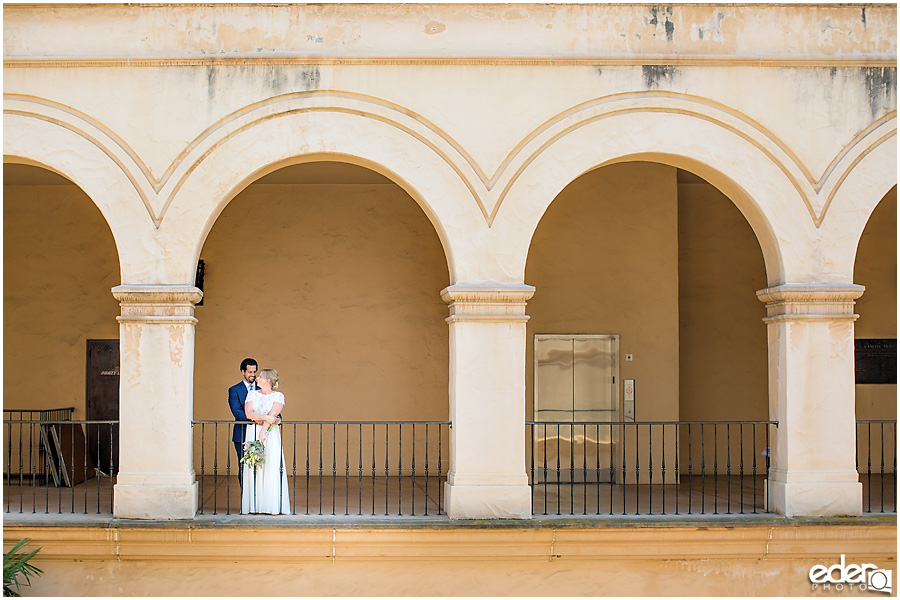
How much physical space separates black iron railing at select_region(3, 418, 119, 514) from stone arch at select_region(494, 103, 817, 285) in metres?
4.63

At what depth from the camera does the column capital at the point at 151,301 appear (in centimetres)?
810

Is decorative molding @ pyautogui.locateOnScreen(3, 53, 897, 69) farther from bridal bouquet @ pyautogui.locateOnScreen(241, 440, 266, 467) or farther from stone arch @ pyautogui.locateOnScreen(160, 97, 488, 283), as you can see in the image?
bridal bouquet @ pyautogui.locateOnScreen(241, 440, 266, 467)

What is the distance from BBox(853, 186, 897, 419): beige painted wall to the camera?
11.9 m

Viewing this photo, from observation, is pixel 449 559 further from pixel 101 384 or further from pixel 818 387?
pixel 101 384

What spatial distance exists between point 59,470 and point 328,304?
11.9ft

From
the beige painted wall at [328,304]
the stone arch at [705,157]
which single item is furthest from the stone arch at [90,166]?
the stone arch at [705,157]

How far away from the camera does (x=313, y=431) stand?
1144 cm

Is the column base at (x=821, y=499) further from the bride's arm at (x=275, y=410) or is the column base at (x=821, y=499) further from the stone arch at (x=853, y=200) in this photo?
the bride's arm at (x=275, y=410)

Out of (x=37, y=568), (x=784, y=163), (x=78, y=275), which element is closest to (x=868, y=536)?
(x=784, y=163)

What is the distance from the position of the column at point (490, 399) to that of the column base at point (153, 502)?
7.75 feet

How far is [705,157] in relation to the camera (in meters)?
8.34

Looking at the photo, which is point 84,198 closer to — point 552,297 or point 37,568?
point 37,568

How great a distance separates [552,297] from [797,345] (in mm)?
3438

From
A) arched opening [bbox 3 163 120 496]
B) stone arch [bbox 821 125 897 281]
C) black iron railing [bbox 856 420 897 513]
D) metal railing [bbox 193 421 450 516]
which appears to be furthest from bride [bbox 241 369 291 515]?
black iron railing [bbox 856 420 897 513]
